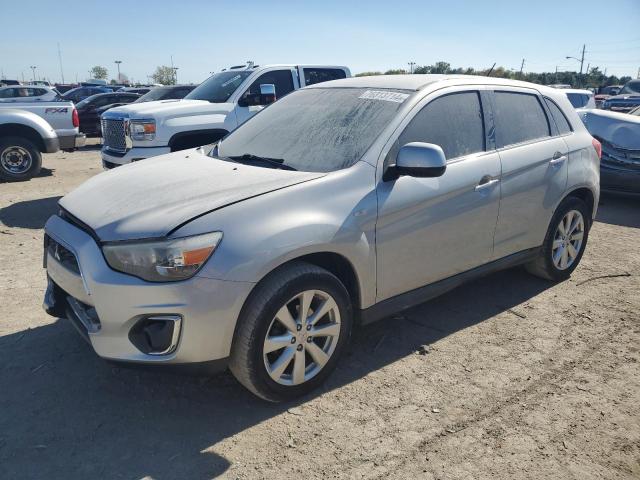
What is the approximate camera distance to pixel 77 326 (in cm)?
285

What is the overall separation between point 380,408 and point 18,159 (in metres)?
9.08

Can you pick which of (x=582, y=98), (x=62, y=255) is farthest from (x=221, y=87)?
(x=582, y=98)

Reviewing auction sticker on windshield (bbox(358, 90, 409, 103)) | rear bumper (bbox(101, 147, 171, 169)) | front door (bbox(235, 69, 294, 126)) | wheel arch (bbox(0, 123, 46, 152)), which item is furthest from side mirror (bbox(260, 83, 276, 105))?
wheel arch (bbox(0, 123, 46, 152))

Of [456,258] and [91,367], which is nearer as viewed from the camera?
[91,367]

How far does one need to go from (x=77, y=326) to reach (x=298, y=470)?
1436 mm

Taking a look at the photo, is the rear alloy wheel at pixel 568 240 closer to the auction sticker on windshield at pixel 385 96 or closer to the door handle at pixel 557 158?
the door handle at pixel 557 158

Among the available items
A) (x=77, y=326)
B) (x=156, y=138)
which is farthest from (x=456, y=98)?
(x=156, y=138)

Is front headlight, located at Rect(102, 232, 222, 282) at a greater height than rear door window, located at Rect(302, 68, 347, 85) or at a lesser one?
lesser

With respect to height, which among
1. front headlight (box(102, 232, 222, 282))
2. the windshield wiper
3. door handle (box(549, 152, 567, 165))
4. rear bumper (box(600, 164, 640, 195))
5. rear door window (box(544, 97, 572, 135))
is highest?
rear door window (box(544, 97, 572, 135))

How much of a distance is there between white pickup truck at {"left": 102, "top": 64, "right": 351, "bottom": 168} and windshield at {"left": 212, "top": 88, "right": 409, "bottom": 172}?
2.47 meters

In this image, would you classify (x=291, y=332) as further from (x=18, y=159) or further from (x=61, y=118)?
(x=61, y=118)

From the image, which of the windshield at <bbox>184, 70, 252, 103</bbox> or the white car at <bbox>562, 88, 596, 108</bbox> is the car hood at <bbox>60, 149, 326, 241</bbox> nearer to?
the windshield at <bbox>184, 70, 252, 103</bbox>

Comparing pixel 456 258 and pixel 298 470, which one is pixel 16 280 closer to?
pixel 298 470

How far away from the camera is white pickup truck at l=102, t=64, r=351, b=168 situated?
6.94m
